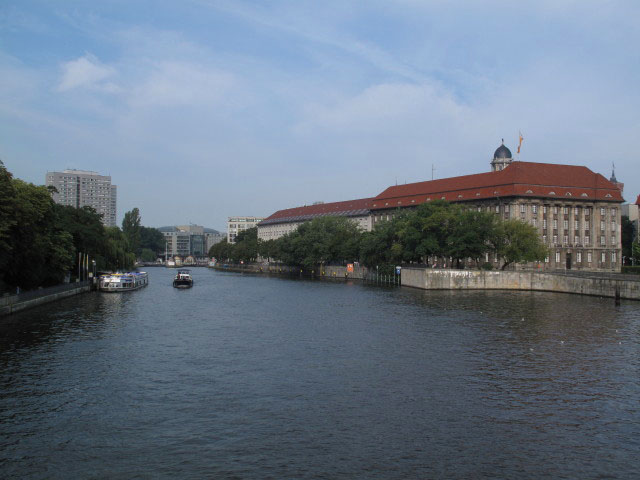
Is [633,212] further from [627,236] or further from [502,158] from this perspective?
[502,158]

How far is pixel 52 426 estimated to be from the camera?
859 inches

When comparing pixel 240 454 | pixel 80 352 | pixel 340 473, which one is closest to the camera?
pixel 340 473

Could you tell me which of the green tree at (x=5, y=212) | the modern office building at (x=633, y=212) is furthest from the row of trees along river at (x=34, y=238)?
the modern office building at (x=633, y=212)

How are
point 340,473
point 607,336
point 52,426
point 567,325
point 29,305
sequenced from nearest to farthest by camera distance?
point 340,473 → point 52,426 → point 607,336 → point 567,325 → point 29,305

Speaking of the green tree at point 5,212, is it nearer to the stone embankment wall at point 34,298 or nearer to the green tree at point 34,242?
the green tree at point 34,242

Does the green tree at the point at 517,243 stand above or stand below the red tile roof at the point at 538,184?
below

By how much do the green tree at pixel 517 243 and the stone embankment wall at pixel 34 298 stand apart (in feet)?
213

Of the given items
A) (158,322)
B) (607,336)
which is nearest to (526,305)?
(607,336)

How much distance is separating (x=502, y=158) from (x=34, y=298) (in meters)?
138

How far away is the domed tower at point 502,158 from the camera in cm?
16725

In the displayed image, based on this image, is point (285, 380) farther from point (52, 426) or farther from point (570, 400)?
point (570, 400)

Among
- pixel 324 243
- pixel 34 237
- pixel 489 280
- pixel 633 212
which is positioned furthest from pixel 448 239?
pixel 633 212

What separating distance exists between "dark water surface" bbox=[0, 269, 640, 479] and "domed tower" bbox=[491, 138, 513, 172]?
125m

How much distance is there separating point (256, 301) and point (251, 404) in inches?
1926
